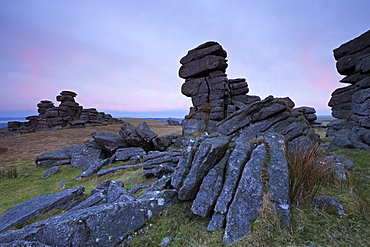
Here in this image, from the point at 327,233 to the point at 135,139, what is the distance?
781 inches

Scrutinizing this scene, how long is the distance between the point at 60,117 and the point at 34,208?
63500 millimetres

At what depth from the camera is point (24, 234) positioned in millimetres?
4184

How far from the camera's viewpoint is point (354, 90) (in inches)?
1038

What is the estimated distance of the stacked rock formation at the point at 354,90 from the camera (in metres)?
17.1

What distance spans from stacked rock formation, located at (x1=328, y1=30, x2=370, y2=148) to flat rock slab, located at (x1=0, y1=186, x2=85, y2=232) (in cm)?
2252

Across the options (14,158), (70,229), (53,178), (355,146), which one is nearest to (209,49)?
(355,146)

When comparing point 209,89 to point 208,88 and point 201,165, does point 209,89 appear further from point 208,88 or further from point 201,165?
point 201,165

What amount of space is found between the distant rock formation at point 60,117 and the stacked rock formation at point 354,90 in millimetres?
68056

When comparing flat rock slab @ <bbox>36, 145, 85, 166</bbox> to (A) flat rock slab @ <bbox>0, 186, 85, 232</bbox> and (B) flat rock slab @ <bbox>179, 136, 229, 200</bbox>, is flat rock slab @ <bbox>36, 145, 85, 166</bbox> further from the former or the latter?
(B) flat rock slab @ <bbox>179, 136, 229, 200</bbox>

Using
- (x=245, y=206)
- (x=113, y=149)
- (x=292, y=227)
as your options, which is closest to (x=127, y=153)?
(x=113, y=149)

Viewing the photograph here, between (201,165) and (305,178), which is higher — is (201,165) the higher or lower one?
the higher one

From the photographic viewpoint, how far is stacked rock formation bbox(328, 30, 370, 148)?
17109 mm

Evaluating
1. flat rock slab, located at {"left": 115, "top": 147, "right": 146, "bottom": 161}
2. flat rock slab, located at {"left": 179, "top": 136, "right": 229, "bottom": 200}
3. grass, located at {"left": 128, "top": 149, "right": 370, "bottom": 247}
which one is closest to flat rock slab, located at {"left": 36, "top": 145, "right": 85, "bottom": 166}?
flat rock slab, located at {"left": 115, "top": 147, "right": 146, "bottom": 161}

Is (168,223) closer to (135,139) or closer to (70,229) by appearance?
(70,229)
